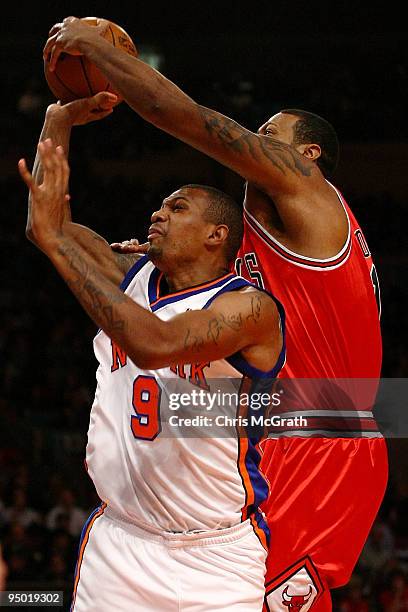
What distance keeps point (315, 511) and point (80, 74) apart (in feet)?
6.11

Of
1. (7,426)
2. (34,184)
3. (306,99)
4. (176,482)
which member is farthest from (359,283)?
(306,99)

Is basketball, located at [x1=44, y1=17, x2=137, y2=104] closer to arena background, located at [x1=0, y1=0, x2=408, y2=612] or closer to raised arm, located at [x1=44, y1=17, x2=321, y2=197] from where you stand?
raised arm, located at [x1=44, y1=17, x2=321, y2=197]

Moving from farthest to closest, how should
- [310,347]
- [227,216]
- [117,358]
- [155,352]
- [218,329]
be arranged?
[310,347]
[227,216]
[117,358]
[218,329]
[155,352]

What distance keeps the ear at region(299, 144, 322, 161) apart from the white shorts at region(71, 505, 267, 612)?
5.11ft

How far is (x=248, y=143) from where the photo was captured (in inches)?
147

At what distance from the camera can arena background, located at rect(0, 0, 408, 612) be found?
11.4 metres

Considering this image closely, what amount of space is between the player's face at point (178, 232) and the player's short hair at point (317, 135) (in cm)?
72

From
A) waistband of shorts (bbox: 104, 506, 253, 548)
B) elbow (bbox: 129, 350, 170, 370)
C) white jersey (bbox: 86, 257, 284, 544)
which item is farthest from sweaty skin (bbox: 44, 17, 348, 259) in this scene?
waistband of shorts (bbox: 104, 506, 253, 548)

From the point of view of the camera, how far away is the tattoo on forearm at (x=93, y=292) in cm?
311

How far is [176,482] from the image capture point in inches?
132

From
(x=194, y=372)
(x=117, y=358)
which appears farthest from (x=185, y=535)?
(x=117, y=358)

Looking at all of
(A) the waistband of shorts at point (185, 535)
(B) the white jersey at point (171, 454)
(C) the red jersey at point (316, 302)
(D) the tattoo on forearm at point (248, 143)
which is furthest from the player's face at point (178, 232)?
(A) the waistband of shorts at point (185, 535)

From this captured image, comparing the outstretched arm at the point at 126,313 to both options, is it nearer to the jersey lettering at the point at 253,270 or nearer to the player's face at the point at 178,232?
the player's face at the point at 178,232

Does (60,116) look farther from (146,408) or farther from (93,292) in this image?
(146,408)
